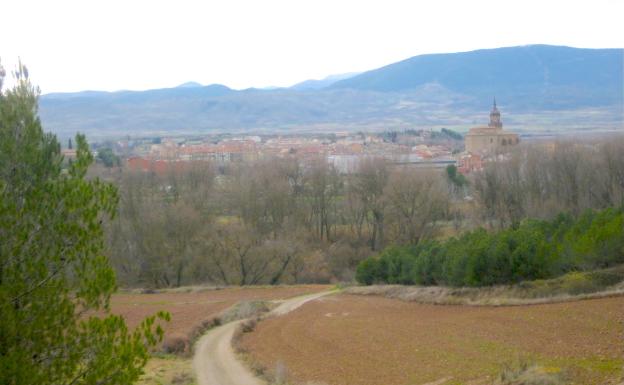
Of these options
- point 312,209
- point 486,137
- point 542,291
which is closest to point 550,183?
point 312,209

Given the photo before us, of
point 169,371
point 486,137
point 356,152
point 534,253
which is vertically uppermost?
point 486,137

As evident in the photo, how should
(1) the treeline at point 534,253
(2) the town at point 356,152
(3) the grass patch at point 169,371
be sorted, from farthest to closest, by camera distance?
1. (2) the town at point 356,152
2. (1) the treeline at point 534,253
3. (3) the grass patch at point 169,371

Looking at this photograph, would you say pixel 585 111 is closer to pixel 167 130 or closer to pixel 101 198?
pixel 167 130

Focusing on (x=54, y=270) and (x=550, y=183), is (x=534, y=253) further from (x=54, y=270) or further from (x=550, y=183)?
(x=550, y=183)

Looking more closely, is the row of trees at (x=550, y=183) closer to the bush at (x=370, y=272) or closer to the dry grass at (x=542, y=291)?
the bush at (x=370, y=272)

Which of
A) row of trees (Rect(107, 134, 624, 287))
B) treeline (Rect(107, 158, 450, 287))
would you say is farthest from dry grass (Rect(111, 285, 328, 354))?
row of trees (Rect(107, 134, 624, 287))

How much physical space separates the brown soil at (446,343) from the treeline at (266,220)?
69.3 ft

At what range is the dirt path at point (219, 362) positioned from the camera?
54.3 feet

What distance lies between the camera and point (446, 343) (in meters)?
16.9

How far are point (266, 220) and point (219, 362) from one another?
31.9m

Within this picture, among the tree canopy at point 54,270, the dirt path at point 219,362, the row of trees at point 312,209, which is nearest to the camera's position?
the tree canopy at point 54,270

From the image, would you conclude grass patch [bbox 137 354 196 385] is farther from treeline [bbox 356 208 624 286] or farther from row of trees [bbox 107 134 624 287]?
row of trees [bbox 107 134 624 287]

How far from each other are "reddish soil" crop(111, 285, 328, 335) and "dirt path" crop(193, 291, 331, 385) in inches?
37.9

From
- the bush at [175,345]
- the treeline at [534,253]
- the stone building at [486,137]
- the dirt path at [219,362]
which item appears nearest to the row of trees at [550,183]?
the treeline at [534,253]
